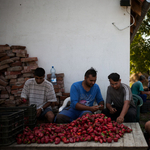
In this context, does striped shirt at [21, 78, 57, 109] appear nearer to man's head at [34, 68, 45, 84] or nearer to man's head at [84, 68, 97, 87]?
man's head at [34, 68, 45, 84]

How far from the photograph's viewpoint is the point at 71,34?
15.0ft

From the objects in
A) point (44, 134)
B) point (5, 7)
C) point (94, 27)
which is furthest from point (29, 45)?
point (44, 134)

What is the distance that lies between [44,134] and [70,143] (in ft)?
1.34

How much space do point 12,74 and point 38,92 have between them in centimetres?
78

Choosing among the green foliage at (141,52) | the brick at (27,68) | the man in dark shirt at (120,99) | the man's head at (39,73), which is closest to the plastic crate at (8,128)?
the man's head at (39,73)

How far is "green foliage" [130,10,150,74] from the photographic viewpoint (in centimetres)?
1296

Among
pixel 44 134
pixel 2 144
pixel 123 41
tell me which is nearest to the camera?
pixel 2 144

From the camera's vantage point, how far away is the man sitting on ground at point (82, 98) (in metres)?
3.48

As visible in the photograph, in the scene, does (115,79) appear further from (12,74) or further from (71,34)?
(12,74)

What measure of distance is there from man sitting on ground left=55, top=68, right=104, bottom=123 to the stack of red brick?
125cm

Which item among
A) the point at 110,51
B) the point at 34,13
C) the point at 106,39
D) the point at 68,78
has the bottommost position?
the point at 68,78

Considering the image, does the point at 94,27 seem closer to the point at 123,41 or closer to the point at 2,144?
the point at 123,41

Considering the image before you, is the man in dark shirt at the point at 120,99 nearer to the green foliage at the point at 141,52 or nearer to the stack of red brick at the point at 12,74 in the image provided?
the stack of red brick at the point at 12,74

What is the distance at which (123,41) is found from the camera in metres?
4.43
